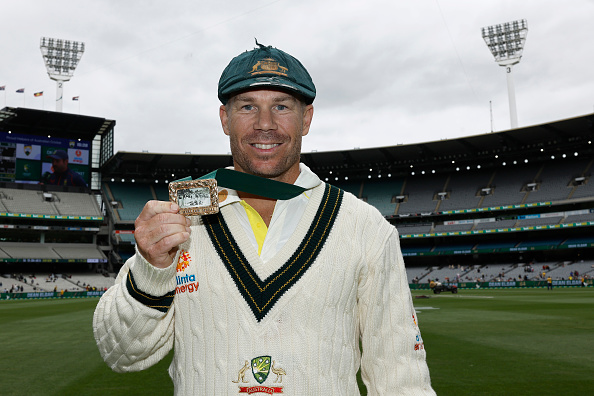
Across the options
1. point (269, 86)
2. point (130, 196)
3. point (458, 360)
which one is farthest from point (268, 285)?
point (130, 196)

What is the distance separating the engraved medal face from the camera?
1.70m

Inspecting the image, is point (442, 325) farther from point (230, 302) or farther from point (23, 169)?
point (23, 169)

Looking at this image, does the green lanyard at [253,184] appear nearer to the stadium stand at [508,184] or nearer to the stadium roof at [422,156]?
the stadium roof at [422,156]

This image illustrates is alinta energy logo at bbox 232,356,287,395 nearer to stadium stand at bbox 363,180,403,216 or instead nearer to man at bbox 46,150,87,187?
stadium stand at bbox 363,180,403,216

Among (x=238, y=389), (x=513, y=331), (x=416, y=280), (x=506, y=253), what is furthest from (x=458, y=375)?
(x=506, y=253)

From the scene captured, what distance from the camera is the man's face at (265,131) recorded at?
2.00m

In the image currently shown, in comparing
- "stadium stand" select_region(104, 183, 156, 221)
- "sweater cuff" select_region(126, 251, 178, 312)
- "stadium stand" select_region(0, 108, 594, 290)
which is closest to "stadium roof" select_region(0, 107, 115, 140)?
"stadium stand" select_region(0, 108, 594, 290)

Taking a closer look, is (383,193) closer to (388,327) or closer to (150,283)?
(388,327)

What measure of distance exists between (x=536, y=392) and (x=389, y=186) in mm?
48217

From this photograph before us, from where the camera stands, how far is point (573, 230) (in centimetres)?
4203

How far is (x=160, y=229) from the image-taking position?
1631 millimetres

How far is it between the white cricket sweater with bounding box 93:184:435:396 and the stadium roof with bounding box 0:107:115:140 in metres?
49.7

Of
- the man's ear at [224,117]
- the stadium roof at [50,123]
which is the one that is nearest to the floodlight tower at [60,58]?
the stadium roof at [50,123]

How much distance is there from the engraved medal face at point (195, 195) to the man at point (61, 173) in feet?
166
